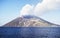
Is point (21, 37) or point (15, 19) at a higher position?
point (15, 19)

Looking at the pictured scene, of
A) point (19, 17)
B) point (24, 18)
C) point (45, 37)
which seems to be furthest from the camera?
point (45, 37)

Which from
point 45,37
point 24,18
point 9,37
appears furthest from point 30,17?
point 9,37

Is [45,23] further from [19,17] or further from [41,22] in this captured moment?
[19,17]

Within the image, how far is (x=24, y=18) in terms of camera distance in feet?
16.9

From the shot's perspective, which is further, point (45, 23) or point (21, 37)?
point (21, 37)

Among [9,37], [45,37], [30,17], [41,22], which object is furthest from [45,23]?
[9,37]

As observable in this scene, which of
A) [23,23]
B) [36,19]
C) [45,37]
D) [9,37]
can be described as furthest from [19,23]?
[9,37]

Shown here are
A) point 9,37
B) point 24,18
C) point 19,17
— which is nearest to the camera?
point 24,18

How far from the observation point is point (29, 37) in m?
7.50

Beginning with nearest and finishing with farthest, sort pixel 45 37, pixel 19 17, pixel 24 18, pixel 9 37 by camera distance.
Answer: pixel 24 18 < pixel 19 17 < pixel 45 37 < pixel 9 37

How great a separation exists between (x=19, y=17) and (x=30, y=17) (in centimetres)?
47

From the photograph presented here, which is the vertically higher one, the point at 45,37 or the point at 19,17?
the point at 19,17

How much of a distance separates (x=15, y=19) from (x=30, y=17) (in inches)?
21.7

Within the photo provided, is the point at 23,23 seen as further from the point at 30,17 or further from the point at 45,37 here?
the point at 45,37
